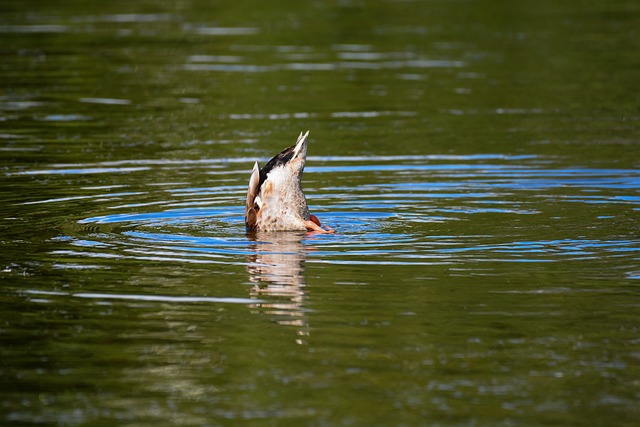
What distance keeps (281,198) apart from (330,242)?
688 millimetres

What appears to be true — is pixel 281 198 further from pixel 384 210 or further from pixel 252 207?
pixel 384 210

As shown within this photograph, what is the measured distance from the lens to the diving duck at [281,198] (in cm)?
1151

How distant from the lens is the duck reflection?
346 inches

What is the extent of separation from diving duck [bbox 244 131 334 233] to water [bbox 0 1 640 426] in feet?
0.49

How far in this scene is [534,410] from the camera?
6.84 meters

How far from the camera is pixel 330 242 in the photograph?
11289 mm

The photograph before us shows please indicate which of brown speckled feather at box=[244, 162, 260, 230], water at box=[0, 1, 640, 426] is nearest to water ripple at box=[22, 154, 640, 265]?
water at box=[0, 1, 640, 426]

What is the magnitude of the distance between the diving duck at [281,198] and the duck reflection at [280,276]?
108 mm

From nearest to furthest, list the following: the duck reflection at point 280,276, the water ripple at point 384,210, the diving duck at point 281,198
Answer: the duck reflection at point 280,276
the water ripple at point 384,210
the diving duck at point 281,198

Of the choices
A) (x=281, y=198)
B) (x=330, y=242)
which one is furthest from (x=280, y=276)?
(x=281, y=198)

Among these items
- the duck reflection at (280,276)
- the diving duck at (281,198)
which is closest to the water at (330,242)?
the duck reflection at (280,276)

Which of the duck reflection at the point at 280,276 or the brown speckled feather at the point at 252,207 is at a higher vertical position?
the brown speckled feather at the point at 252,207

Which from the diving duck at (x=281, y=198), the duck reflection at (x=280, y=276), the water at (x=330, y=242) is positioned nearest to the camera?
the water at (x=330, y=242)

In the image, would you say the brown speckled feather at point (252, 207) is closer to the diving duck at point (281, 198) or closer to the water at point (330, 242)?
the diving duck at point (281, 198)
